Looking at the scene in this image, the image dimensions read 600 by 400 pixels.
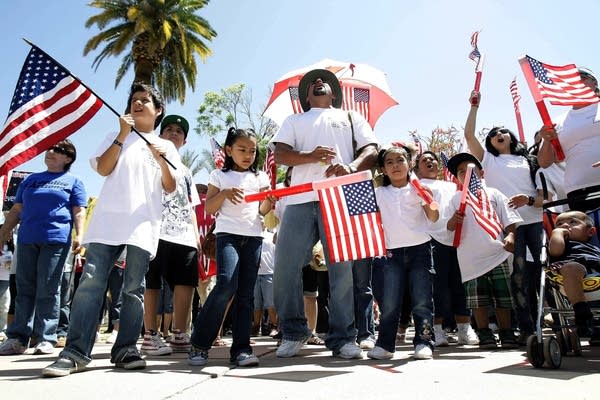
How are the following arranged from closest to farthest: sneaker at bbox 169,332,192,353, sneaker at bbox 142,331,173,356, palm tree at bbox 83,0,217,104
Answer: sneaker at bbox 142,331,173,356 → sneaker at bbox 169,332,192,353 → palm tree at bbox 83,0,217,104

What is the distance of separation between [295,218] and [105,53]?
21.8 m

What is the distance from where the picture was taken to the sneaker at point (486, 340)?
4703mm

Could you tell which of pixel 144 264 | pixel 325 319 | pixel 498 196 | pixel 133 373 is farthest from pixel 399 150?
pixel 325 319

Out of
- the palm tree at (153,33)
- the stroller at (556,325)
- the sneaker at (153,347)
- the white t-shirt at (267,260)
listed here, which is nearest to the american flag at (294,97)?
the white t-shirt at (267,260)

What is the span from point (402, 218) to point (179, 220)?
2.06 m

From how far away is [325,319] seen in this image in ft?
24.9

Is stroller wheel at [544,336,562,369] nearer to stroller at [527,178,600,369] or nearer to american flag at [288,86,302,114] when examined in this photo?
stroller at [527,178,600,369]

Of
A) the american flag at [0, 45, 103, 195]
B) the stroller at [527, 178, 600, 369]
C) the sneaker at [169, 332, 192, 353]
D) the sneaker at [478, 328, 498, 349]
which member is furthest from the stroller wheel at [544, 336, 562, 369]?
the american flag at [0, 45, 103, 195]

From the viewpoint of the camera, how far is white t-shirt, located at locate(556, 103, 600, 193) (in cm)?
424

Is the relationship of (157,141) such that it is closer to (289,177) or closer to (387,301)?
(289,177)

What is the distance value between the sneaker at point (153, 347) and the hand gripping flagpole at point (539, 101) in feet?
12.5

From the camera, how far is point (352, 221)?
4.06 meters

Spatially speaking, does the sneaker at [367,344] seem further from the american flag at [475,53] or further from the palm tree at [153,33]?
the palm tree at [153,33]

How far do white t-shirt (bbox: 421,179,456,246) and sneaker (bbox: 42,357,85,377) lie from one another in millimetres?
3566
